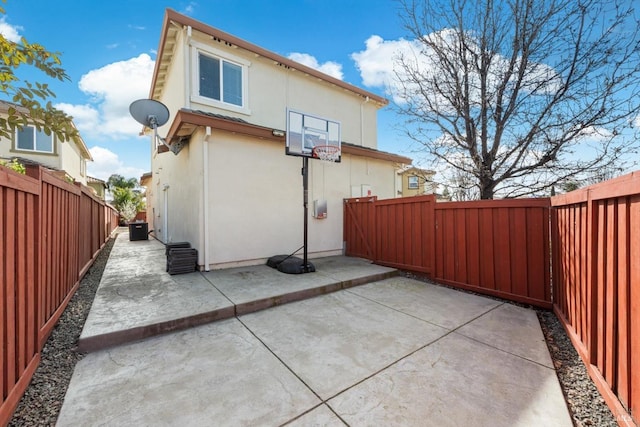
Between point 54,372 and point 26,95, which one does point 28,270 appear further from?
point 26,95

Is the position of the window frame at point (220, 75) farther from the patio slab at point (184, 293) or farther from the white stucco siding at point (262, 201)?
the patio slab at point (184, 293)

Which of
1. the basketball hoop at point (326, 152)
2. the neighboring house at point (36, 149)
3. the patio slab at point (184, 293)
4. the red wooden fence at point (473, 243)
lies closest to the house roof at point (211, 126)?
the basketball hoop at point (326, 152)

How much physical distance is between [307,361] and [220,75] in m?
7.00

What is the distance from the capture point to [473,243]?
4.62 m

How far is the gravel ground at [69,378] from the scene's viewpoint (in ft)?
5.92

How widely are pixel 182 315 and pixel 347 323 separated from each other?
212cm

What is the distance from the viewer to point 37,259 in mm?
2410

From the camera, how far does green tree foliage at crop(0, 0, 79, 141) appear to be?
5.48 ft

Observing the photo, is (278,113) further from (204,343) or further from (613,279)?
(613,279)

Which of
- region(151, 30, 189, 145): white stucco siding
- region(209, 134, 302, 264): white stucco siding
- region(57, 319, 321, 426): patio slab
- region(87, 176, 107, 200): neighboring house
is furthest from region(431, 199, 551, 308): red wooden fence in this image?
region(87, 176, 107, 200): neighboring house

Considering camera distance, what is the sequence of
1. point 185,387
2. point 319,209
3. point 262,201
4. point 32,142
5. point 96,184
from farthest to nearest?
point 96,184
point 32,142
point 319,209
point 262,201
point 185,387

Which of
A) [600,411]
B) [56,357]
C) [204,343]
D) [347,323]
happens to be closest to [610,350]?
[600,411]

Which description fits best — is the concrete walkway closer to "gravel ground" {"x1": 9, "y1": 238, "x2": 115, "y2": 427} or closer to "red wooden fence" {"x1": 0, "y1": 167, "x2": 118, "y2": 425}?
"gravel ground" {"x1": 9, "y1": 238, "x2": 115, "y2": 427}

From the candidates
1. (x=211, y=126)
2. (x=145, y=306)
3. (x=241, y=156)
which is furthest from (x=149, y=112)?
(x=145, y=306)
